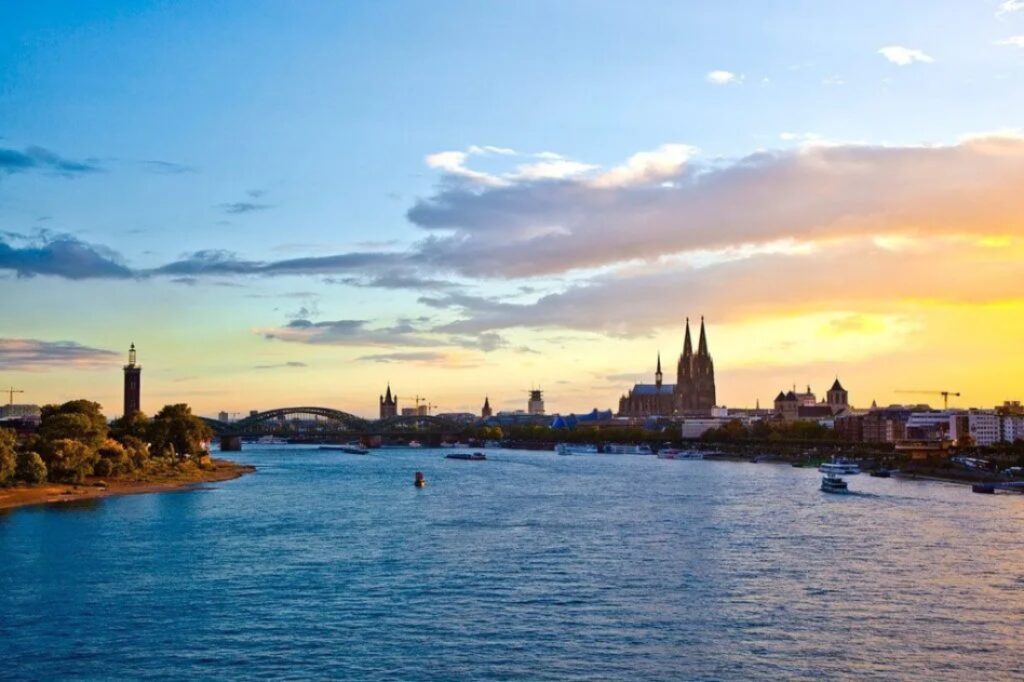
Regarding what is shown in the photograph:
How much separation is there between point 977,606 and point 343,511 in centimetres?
4671

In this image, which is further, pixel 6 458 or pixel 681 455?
pixel 681 455

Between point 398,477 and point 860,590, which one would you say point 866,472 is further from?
point 860,590

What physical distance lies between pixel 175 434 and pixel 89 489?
38741mm

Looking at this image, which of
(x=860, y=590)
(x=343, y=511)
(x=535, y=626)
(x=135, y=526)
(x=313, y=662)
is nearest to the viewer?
(x=313, y=662)

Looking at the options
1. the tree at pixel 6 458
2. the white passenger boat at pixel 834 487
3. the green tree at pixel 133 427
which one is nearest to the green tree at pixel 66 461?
the tree at pixel 6 458

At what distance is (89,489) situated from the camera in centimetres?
8475

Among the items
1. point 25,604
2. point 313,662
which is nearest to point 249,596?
point 25,604

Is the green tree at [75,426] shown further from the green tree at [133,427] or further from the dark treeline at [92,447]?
the green tree at [133,427]

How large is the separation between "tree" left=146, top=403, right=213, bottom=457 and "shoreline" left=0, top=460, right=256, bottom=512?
41.8 feet

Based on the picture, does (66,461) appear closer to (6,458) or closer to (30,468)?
(30,468)

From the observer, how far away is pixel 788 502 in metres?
80.6

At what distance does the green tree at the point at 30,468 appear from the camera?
8019 centimetres

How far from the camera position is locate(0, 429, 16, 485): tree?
7531cm

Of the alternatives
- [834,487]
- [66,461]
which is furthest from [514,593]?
[834,487]
